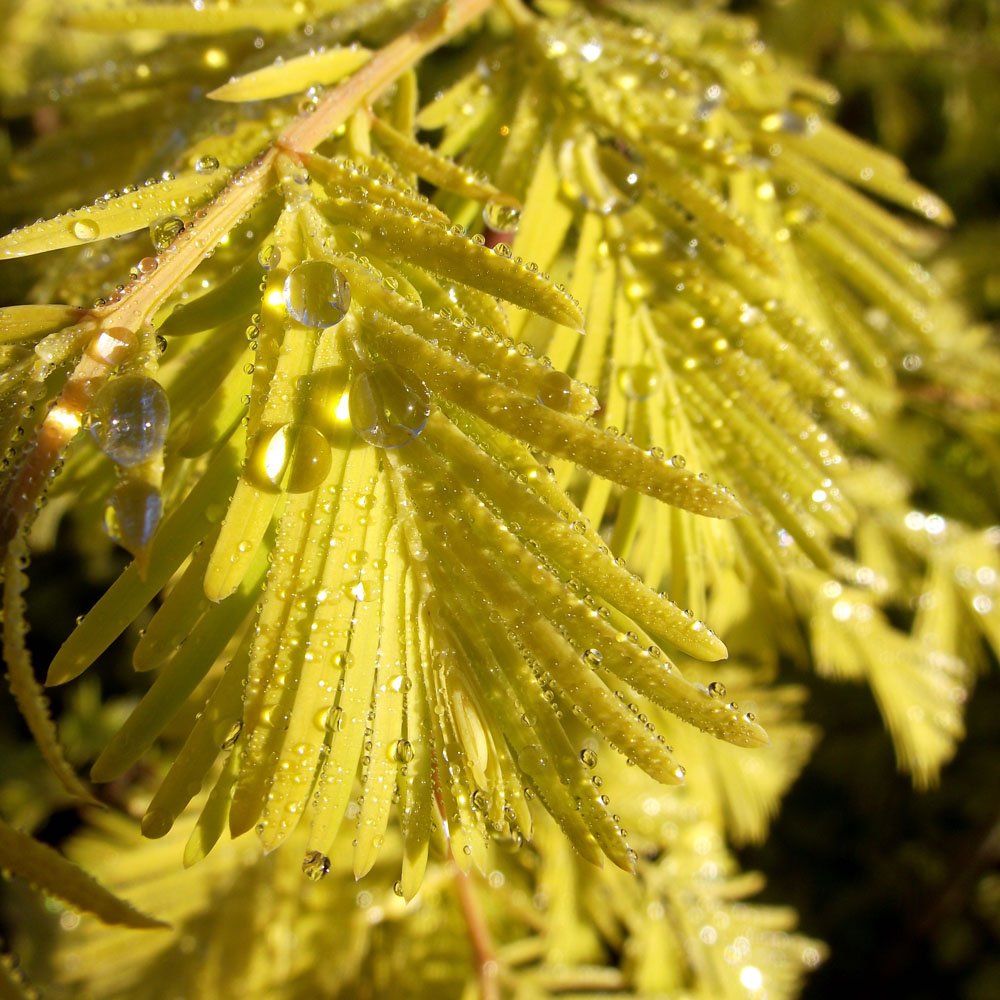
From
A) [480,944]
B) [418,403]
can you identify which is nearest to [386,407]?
[418,403]

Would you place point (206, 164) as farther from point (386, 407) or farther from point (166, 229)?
point (386, 407)

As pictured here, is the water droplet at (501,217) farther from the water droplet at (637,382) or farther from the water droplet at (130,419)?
the water droplet at (130,419)

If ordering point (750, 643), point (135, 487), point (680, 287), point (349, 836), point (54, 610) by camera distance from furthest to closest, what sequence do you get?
1. point (54, 610)
2. point (750, 643)
3. point (349, 836)
4. point (680, 287)
5. point (135, 487)

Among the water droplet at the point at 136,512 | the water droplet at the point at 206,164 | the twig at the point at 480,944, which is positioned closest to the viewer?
the water droplet at the point at 136,512

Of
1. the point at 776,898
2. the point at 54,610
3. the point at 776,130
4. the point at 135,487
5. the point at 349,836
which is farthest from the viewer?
the point at 776,898

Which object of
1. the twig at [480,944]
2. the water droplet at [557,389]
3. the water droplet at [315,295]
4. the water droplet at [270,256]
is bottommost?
the twig at [480,944]

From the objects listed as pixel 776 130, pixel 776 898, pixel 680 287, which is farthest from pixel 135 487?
pixel 776 898

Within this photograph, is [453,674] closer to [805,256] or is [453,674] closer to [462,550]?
[462,550]

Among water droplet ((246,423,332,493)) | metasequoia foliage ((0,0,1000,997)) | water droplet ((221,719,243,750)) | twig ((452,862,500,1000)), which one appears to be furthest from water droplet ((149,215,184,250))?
twig ((452,862,500,1000))

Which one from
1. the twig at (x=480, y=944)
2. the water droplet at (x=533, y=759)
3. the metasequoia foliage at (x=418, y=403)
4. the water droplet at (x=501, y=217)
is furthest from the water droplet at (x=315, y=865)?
the twig at (x=480, y=944)
